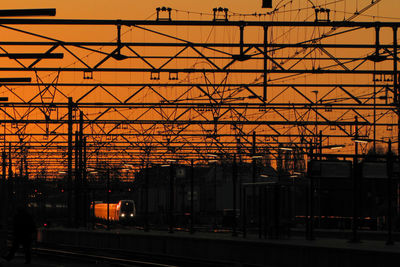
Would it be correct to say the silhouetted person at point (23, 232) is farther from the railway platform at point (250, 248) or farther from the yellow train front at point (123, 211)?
the yellow train front at point (123, 211)

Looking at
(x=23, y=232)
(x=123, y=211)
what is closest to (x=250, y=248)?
(x=23, y=232)

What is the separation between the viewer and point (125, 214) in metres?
91.6

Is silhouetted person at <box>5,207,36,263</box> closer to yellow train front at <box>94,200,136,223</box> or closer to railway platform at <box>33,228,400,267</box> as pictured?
railway platform at <box>33,228,400,267</box>

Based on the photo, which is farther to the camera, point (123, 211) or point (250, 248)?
point (123, 211)

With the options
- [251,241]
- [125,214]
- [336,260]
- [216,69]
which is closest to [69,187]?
[216,69]

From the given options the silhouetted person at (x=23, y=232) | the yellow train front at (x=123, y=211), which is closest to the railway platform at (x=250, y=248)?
the silhouetted person at (x=23, y=232)

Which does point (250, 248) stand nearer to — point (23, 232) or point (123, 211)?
point (23, 232)

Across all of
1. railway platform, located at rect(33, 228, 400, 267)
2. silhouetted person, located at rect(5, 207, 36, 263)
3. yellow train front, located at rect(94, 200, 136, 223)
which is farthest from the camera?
yellow train front, located at rect(94, 200, 136, 223)

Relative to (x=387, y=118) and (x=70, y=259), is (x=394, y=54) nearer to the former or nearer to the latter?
(x=70, y=259)

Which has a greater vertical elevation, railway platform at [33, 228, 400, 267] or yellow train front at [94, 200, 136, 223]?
yellow train front at [94, 200, 136, 223]

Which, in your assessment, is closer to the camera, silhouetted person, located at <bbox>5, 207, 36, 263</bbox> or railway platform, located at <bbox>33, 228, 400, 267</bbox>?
railway platform, located at <bbox>33, 228, 400, 267</bbox>

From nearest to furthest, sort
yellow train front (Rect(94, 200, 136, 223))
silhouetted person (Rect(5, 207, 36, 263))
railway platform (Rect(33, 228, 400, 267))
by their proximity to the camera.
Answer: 1. railway platform (Rect(33, 228, 400, 267))
2. silhouetted person (Rect(5, 207, 36, 263))
3. yellow train front (Rect(94, 200, 136, 223))

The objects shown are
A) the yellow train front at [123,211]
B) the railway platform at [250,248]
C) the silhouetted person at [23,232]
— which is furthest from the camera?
the yellow train front at [123,211]

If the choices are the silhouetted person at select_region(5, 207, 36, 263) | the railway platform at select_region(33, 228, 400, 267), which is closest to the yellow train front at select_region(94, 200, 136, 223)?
the railway platform at select_region(33, 228, 400, 267)
